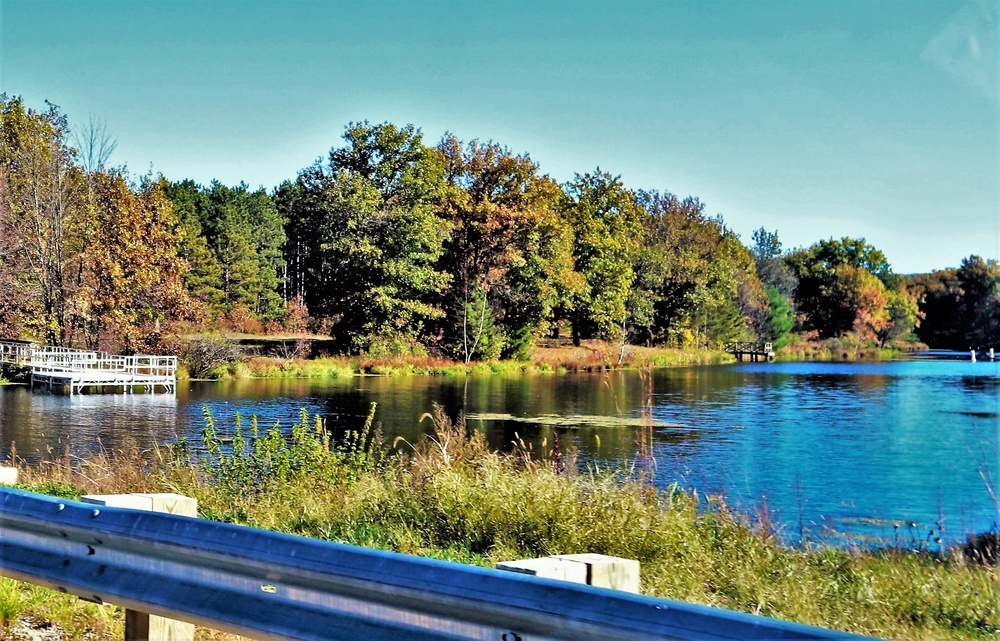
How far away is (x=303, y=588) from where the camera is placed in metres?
2.60

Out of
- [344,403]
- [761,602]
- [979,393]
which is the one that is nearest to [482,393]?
[344,403]

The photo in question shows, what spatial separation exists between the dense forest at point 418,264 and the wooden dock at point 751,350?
1.00 m

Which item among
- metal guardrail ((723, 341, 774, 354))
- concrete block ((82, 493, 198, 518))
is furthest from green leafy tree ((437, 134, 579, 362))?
concrete block ((82, 493, 198, 518))

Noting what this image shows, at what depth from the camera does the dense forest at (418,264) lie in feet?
125

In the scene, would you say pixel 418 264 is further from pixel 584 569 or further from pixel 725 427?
pixel 584 569

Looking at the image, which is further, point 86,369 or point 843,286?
point 843,286

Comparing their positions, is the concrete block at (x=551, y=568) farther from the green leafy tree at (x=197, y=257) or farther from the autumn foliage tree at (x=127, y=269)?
the green leafy tree at (x=197, y=257)

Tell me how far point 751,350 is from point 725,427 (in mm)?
48755

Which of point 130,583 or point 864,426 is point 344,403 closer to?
point 864,426

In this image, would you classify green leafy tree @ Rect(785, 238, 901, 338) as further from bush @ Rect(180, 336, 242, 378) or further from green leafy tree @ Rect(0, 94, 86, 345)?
green leafy tree @ Rect(0, 94, 86, 345)

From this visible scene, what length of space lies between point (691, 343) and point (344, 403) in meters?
41.6

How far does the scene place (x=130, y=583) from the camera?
3047 mm

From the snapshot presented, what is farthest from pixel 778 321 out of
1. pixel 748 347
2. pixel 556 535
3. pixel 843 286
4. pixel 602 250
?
pixel 556 535

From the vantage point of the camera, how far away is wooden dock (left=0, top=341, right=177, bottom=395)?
32281 millimetres
